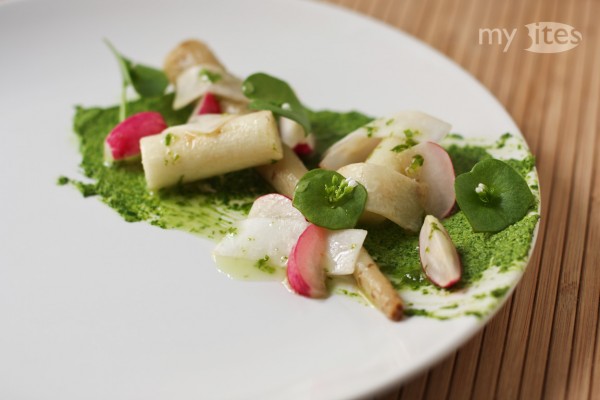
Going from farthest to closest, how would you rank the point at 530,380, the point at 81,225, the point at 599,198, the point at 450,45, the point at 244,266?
the point at 450,45 → the point at 599,198 → the point at 81,225 → the point at 244,266 → the point at 530,380

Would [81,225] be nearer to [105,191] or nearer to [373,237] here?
[105,191]

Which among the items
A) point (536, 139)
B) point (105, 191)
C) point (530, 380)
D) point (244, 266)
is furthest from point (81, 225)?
point (536, 139)

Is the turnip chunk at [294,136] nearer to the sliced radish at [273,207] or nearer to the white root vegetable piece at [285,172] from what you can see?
the white root vegetable piece at [285,172]

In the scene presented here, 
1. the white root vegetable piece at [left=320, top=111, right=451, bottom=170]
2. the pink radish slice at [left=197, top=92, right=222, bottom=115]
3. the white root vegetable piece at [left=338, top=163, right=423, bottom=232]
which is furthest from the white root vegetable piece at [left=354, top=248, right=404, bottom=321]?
the pink radish slice at [left=197, top=92, right=222, bottom=115]

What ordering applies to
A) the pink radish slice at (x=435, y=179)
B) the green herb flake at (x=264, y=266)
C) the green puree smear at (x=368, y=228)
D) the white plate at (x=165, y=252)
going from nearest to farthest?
1. the white plate at (x=165, y=252)
2. the green puree smear at (x=368, y=228)
3. the green herb flake at (x=264, y=266)
4. the pink radish slice at (x=435, y=179)

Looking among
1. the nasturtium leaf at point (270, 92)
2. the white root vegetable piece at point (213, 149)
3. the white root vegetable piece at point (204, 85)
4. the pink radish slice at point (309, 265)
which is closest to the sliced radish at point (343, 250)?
the pink radish slice at point (309, 265)

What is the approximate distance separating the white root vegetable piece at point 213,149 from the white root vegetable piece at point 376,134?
0.50 feet

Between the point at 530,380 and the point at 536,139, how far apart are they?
1.05 meters

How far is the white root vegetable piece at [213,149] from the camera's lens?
2.09 m

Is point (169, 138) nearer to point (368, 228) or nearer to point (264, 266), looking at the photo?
point (264, 266)

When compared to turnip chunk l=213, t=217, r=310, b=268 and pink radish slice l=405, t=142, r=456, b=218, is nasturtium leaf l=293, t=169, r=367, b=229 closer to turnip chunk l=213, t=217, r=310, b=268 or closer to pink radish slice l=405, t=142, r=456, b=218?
turnip chunk l=213, t=217, r=310, b=268

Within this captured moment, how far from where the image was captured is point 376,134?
83.7 inches

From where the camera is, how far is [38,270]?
1.93 meters

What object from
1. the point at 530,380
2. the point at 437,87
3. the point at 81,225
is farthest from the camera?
the point at 437,87
